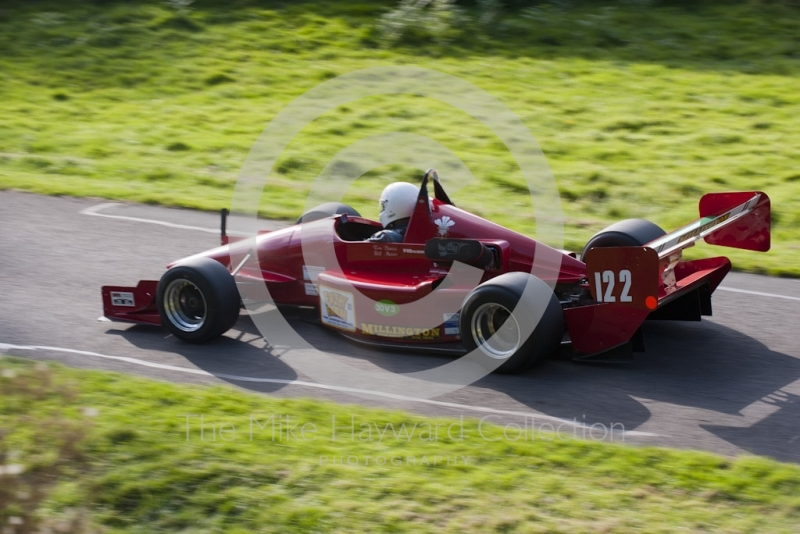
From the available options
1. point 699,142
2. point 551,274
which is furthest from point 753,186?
point 551,274

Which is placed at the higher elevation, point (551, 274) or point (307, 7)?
point (307, 7)

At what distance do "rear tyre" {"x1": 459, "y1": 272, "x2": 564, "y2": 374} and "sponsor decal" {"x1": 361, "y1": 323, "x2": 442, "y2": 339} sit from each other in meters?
0.41

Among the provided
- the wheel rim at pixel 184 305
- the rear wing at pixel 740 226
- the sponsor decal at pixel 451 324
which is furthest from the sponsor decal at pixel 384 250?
the rear wing at pixel 740 226

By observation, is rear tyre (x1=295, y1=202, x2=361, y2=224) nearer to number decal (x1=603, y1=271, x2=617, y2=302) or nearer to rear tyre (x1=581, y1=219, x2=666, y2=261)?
rear tyre (x1=581, y1=219, x2=666, y2=261)

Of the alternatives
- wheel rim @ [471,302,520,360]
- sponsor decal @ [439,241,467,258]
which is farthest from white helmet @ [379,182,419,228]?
wheel rim @ [471,302,520,360]

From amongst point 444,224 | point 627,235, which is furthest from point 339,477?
point 627,235

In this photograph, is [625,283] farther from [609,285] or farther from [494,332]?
[494,332]

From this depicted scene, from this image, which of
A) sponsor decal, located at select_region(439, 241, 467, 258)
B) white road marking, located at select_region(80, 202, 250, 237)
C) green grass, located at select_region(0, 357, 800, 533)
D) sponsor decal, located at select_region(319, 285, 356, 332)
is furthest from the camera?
white road marking, located at select_region(80, 202, 250, 237)

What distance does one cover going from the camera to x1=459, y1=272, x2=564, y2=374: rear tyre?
22.4ft

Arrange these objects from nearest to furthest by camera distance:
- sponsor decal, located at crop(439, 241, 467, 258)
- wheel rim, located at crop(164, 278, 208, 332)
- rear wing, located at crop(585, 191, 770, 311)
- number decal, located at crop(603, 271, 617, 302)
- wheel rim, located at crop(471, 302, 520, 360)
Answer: rear wing, located at crop(585, 191, 770, 311) → number decal, located at crop(603, 271, 617, 302) → wheel rim, located at crop(471, 302, 520, 360) → sponsor decal, located at crop(439, 241, 467, 258) → wheel rim, located at crop(164, 278, 208, 332)

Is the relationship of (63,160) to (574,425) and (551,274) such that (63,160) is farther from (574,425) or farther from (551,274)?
(574,425)

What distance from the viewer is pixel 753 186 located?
1216 centimetres

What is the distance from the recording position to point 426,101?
1603cm

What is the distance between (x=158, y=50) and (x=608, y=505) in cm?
1611
